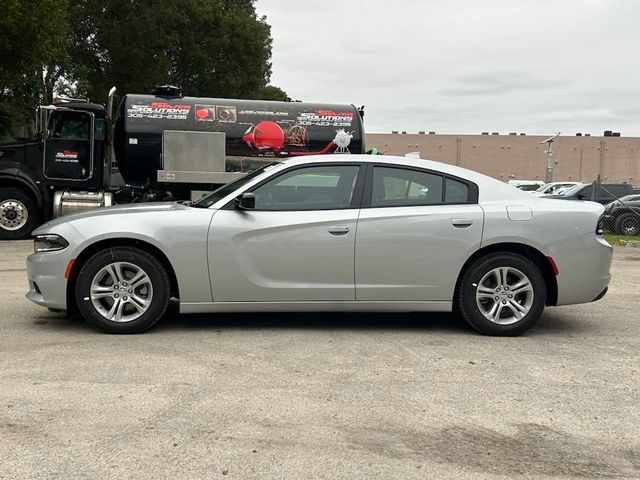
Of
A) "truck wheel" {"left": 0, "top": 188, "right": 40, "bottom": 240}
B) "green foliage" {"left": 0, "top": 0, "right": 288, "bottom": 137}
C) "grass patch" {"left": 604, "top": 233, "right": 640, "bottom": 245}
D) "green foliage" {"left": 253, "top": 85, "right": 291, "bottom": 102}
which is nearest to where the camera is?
"truck wheel" {"left": 0, "top": 188, "right": 40, "bottom": 240}

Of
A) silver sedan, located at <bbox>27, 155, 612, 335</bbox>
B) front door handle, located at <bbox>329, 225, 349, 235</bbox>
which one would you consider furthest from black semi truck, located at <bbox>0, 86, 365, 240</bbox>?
front door handle, located at <bbox>329, 225, 349, 235</bbox>

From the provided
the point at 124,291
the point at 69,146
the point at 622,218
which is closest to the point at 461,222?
the point at 124,291

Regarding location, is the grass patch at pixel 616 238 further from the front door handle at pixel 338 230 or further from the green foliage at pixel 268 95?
the green foliage at pixel 268 95

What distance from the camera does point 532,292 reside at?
18.5 ft

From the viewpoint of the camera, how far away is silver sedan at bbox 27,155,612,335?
541 centimetres

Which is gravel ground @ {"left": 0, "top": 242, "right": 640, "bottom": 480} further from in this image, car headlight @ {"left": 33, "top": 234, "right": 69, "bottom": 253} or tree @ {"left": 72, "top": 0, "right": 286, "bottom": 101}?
tree @ {"left": 72, "top": 0, "right": 286, "bottom": 101}

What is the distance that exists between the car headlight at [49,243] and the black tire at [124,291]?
26 cm

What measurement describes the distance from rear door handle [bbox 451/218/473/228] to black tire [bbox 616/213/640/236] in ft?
43.7

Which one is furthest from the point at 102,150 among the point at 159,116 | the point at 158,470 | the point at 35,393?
the point at 158,470

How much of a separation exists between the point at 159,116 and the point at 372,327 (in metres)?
8.85

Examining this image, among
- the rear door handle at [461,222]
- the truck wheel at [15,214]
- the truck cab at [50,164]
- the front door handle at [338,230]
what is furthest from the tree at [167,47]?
the rear door handle at [461,222]

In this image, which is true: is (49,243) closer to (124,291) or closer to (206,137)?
(124,291)

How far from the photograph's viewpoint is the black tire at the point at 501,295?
18.5 feet

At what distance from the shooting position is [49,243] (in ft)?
17.8
